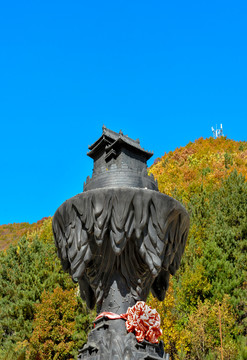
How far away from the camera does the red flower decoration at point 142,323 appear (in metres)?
5.79

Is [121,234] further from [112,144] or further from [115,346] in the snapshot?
[112,144]

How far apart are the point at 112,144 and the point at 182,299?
17536 millimetres

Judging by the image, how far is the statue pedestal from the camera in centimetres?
555

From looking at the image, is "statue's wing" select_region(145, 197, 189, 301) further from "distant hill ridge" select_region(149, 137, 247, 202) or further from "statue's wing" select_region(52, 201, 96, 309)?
"distant hill ridge" select_region(149, 137, 247, 202)

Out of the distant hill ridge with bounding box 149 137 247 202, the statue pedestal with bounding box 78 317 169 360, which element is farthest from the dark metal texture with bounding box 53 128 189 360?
the distant hill ridge with bounding box 149 137 247 202

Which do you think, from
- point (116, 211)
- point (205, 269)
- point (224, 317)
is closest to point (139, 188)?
point (116, 211)

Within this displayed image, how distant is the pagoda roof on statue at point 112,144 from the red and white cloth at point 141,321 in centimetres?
241

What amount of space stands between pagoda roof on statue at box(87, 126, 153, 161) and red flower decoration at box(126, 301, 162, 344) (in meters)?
2.41

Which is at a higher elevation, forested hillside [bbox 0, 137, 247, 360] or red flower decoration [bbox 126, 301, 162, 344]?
forested hillside [bbox 0, 137, 247, 360]

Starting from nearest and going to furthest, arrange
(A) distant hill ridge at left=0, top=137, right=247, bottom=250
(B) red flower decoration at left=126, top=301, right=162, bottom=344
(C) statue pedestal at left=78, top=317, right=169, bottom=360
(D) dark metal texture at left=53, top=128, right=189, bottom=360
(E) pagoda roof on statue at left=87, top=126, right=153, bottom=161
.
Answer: (C) statue pedestal at left=78, top=317, right=169, bottom=360, (B) red flower decoration at left=126, top=301, right=162, bottom=344, (D) dark metal texture at left=53, top=128, right=189, bottom=360, (E) pagoda roof on statue at left=87, top=126, right=153, bottom=161, (A) distant hill ridge at left=0, top=137, right=247, bottom=250

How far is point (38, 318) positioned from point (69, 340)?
6.12 feet

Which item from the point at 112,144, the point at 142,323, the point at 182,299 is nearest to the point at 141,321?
the point at 142,323

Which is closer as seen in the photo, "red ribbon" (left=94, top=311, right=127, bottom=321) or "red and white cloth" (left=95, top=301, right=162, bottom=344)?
"red and white cloth" (left=95, top=301, right=162, bottom=344)

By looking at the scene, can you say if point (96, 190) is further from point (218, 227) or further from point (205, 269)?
point (218, 227)
